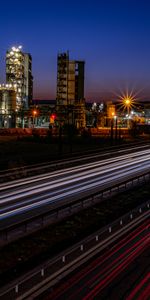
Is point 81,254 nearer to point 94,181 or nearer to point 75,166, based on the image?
point 94,181

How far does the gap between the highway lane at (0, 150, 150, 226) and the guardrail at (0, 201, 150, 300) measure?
5.00m

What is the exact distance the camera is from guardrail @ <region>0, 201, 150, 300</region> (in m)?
9.62

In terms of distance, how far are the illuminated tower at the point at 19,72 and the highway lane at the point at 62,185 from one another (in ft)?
199

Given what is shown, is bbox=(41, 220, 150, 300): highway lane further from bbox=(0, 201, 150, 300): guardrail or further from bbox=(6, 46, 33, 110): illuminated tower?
bbox=(6, 46, 33, 110): illuminated tower

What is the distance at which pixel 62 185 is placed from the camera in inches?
982

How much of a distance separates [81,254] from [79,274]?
1.57m

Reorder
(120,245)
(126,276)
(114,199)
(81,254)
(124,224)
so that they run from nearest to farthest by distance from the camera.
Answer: (126,276), (81,254), (120,245), (124,224), (114,199)

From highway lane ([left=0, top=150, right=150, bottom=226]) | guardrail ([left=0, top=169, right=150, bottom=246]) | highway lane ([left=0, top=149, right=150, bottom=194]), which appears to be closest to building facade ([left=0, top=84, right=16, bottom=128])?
highway lane ([left=0, top=149, right=150, bottom=194])

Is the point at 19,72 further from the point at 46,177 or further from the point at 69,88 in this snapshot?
the point at 46,177

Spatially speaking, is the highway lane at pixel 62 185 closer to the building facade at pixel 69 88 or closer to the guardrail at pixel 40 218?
the guardrail at pixel 40 218

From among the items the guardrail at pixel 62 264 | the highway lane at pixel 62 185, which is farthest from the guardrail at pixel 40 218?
the guardrail at pixel 62 264

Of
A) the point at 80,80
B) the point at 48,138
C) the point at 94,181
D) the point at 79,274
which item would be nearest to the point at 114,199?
the point at 94,181

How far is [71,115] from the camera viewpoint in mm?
89062

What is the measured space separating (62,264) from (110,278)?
170 centimetres
